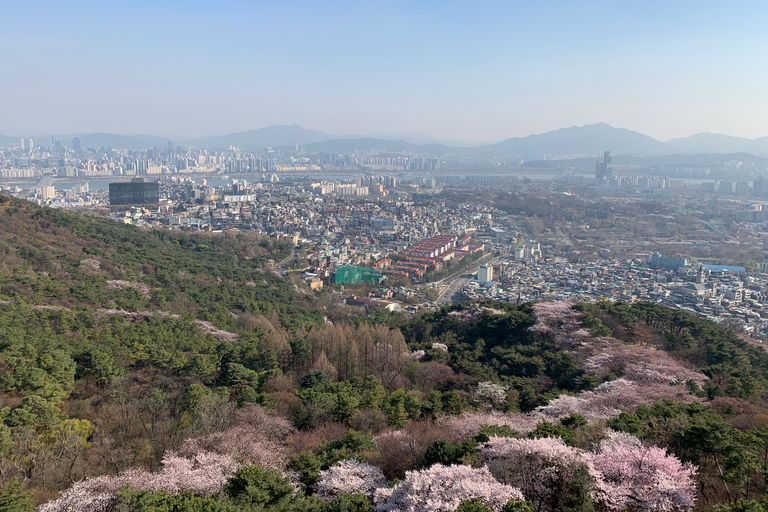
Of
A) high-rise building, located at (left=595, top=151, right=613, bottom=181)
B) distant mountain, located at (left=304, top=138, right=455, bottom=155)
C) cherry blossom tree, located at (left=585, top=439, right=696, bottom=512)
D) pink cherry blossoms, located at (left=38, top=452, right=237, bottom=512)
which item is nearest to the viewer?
cherry blossom tree, located at (left=585, top=439, right=696, bottom=512)

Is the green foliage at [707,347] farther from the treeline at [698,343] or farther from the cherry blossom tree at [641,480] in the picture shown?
the cherry blossom tree at [641,480]

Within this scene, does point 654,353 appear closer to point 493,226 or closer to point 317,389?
point 317,389

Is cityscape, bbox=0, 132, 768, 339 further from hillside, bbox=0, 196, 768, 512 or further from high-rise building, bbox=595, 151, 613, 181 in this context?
hillside, bbox=0, 196, 768, 512

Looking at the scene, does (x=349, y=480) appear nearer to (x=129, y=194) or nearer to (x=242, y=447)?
(x=242, y=447)

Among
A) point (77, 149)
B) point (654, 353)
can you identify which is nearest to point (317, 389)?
point (654, 353)

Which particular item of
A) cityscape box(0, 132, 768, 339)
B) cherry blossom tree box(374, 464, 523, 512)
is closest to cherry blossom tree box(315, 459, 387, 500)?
cherry blossom tree box(374, 464, 523, 512)

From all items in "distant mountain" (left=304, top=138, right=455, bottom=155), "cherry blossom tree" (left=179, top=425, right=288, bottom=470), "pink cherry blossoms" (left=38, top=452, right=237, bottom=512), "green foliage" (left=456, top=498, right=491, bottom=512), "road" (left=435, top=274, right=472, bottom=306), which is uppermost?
"distant mountain" (left=304, top=138, right=455, bottom=155)

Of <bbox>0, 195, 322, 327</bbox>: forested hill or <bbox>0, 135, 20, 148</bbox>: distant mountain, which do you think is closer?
<bbox>0, 195, 322, 327</bbox>: forested hill
